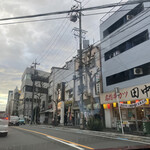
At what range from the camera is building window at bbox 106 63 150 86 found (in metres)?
14.9

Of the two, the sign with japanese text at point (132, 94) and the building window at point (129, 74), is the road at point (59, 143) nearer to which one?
the sign with japanese text at point (132, 94)

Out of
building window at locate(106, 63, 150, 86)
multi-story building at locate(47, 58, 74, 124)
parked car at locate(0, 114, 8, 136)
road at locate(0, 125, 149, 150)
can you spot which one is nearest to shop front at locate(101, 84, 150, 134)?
building window at locate(106, 63, 150, 86)

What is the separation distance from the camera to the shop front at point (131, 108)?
1246cm

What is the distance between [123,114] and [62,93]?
54.9 feet

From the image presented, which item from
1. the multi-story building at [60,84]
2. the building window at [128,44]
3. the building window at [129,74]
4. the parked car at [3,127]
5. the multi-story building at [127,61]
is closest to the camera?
the parked car at [3,127]

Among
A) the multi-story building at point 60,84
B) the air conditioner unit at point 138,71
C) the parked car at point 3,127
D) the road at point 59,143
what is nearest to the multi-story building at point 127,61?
the air conditioner unit at point 138,71

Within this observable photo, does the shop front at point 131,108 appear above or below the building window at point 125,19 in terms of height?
below

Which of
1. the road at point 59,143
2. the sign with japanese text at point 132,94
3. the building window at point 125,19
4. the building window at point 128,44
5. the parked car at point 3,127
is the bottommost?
the road at point 59,143

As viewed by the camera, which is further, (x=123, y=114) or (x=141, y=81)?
(x=123, y=114)

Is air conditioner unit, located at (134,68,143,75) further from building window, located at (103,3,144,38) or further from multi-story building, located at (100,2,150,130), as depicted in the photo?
building window, located at (103,3,144,38)

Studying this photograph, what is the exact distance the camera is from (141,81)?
1480 cm

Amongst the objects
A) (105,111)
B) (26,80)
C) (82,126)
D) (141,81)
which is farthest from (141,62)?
(26,80)

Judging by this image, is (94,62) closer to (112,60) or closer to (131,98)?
(112,60)

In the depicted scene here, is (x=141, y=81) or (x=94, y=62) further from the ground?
(x=94, y=62)
